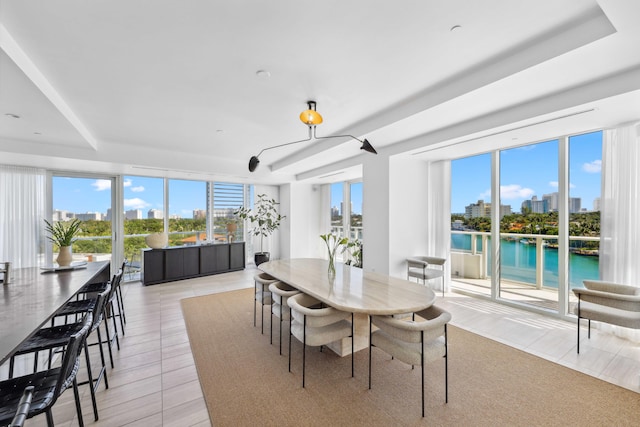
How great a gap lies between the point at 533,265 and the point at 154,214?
733cm

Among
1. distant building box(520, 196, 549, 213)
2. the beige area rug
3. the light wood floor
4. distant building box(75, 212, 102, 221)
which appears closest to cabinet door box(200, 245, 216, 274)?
the light wood floor

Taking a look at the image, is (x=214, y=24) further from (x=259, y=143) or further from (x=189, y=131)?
(x=259, y=143)

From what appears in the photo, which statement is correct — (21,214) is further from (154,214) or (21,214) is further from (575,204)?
(575,204)

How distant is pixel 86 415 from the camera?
1.97 m

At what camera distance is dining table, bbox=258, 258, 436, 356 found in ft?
6.94

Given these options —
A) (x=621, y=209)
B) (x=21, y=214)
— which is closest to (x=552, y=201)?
(x=621, y=209)

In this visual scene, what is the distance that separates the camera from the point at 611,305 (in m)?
2.63

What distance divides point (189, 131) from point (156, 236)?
2709 millimetres

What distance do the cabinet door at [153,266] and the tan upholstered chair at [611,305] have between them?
6665mm

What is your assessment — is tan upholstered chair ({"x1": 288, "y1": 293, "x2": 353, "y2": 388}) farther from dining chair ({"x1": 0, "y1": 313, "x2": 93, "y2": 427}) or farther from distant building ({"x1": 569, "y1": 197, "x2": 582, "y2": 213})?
distant building ({"x1": 569, "y1": 197, "x2": 582, "y2": 213})

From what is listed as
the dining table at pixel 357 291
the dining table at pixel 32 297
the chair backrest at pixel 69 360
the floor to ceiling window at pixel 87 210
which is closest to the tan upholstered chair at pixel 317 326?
the dining table at pixel 357 291

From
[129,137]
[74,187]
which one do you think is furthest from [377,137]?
[74,187]

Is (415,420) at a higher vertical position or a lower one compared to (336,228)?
lower

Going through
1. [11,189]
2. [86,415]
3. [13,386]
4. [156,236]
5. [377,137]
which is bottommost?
[86,415]
